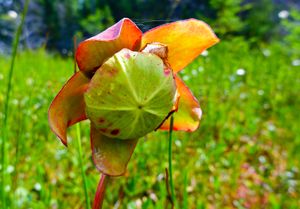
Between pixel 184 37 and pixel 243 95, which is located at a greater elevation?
pixel 184 37

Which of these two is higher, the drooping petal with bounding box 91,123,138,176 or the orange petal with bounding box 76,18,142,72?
the orange petal with bounding box 76,18,142,72

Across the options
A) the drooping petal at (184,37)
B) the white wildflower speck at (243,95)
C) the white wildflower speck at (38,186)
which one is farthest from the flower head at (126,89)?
the white wildflower speck at (243,95)

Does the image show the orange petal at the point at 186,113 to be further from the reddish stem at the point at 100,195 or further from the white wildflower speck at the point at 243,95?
the white wildflower speck at the point at 243,95

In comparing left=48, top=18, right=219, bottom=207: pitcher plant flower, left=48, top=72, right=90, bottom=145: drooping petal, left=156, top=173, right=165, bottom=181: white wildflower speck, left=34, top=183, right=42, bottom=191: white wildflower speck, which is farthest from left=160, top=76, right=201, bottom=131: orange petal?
left=156, top=173, right=165, bottom=181: white wildflower speck

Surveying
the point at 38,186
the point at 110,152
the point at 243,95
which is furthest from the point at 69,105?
the point at 243,95

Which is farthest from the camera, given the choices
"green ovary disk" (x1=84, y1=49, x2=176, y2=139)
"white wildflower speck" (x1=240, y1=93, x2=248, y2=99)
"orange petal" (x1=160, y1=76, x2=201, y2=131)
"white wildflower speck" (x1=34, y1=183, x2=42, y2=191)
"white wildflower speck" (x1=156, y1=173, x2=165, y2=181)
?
"white wildflower speck" (x1=240, y1=93, x2=248, y2=99)

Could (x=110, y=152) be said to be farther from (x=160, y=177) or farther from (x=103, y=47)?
(x=160, y=177)

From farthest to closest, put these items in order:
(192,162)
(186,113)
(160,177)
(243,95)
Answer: (243,95) → (192,162) → (160,177) → (186,113)

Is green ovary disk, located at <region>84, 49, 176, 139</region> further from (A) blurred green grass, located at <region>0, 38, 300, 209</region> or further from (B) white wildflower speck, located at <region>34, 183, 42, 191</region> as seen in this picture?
(B) white wildflower speck, located at <region>34, 183, 42, 191</region>
